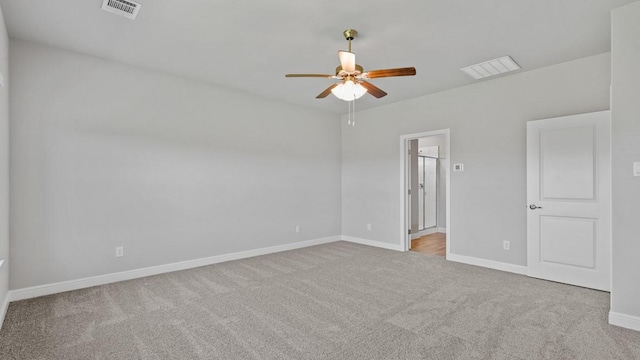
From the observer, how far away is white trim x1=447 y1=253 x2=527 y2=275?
13.4 feet

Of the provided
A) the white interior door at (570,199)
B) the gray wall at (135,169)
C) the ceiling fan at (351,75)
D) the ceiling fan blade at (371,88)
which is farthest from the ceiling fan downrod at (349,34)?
the white interior door at (570,199)

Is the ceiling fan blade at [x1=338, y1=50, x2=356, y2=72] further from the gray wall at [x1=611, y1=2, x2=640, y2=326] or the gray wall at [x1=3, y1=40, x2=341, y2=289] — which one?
the gray wall at [x1=3, y1=40, x2=341, y2=289]

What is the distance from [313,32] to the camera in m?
3.03

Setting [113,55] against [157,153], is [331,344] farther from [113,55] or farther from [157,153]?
[113,55]

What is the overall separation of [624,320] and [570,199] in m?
1.46

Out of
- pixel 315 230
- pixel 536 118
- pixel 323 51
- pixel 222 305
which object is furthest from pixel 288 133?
pixel 536 118

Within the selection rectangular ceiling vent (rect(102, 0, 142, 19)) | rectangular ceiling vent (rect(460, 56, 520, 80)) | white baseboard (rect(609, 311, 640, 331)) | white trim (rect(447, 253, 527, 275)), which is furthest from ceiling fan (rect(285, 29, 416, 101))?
white trim (rect(447, 253, 527, 275))

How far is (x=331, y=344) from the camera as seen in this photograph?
232 centimetres

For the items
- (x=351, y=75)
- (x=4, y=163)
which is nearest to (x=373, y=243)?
(x=351, y=75)

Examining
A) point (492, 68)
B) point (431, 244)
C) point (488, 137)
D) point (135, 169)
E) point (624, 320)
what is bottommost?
point (431, 244)

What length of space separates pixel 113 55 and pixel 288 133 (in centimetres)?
281

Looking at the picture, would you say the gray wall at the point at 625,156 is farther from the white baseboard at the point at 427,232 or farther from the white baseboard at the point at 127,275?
the white baseboard at the point at 127,275

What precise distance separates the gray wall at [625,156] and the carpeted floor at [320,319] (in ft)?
1.17

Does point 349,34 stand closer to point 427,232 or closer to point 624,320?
point 624,320
